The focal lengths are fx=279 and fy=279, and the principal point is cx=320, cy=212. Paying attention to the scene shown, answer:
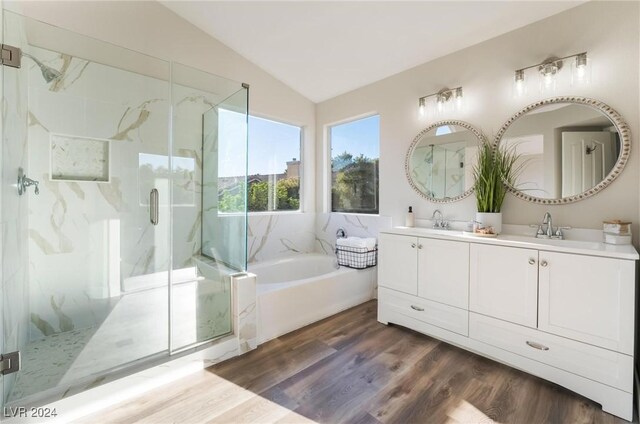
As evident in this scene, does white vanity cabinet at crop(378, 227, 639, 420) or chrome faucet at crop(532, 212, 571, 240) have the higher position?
chrome faucet at crop(532, 212, 571, 240)

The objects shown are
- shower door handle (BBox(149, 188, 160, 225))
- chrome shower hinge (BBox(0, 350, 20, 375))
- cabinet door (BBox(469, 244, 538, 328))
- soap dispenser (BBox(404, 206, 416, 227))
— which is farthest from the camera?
soap dispenser (BBox(404, 206, 416, 227))

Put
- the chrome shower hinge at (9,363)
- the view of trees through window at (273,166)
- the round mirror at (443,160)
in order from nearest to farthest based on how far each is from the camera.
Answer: the chrome shower hinge at (9,363) < the round mirror at (443,160) < the view of trees through window at (273,166)

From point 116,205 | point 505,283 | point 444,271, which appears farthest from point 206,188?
point 505,283

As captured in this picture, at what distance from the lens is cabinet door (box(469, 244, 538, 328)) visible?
170 centimetres

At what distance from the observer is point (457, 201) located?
250 cm

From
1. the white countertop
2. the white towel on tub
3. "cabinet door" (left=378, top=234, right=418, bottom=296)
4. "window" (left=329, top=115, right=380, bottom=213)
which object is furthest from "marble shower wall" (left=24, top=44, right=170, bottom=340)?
the white countertop

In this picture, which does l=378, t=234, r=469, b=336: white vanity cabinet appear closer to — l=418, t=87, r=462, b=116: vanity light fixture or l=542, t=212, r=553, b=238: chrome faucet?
l=542, t=212, r=553, b=238: chrome faucet

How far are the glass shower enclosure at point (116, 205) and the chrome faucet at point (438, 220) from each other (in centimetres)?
172

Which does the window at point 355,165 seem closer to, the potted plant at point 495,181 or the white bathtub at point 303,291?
the white bathtub at point 303,291

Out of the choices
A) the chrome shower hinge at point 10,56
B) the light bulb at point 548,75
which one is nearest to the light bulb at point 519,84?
the light bulb at point 548,75

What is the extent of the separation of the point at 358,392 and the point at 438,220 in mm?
1625

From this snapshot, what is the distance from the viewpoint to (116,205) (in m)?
2.30

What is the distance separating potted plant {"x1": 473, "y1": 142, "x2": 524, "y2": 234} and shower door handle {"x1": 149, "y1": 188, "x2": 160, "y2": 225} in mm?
2522

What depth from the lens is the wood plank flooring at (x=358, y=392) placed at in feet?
4.68
